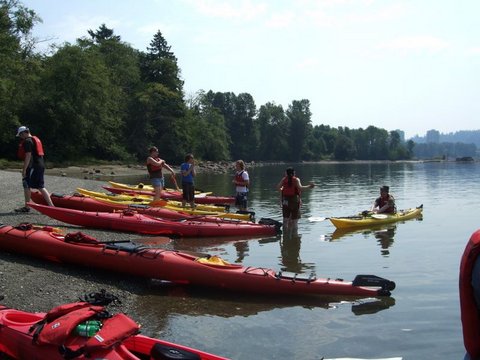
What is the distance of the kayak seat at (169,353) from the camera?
402cm

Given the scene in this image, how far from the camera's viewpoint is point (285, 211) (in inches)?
489

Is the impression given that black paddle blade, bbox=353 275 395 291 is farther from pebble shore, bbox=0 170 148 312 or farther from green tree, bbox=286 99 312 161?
green tree, bbox=286 99 312 161

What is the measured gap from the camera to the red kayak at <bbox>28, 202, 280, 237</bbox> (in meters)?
11.0

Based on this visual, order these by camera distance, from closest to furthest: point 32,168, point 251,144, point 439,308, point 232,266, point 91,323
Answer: point 91,323 < point 439,308 < point 232,266 < point 32,168 < point 251,144

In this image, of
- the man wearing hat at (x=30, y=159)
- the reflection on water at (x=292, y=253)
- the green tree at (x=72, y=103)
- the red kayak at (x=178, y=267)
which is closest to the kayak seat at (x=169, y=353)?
the red kayak at (x=178, y=267)

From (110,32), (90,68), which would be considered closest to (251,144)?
(110,32)

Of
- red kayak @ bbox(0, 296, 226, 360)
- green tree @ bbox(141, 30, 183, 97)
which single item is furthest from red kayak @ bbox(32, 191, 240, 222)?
green tree @ bbox(141, 30, 183, 97)

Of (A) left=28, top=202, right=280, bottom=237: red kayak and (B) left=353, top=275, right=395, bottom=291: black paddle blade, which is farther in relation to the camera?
(A) left=28, top=202, right=280, bottom=237: red kayak

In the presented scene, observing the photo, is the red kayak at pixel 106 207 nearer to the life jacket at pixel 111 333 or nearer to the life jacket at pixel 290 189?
the life jacket at pixel 290 189

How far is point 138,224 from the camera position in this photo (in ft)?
36.7

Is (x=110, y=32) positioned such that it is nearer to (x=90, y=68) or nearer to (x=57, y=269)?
(x=90, y=68)

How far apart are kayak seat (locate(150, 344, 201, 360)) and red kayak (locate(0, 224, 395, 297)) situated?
3.12 m

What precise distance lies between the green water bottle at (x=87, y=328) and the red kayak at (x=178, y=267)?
3.24 meters

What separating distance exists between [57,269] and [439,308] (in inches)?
231
